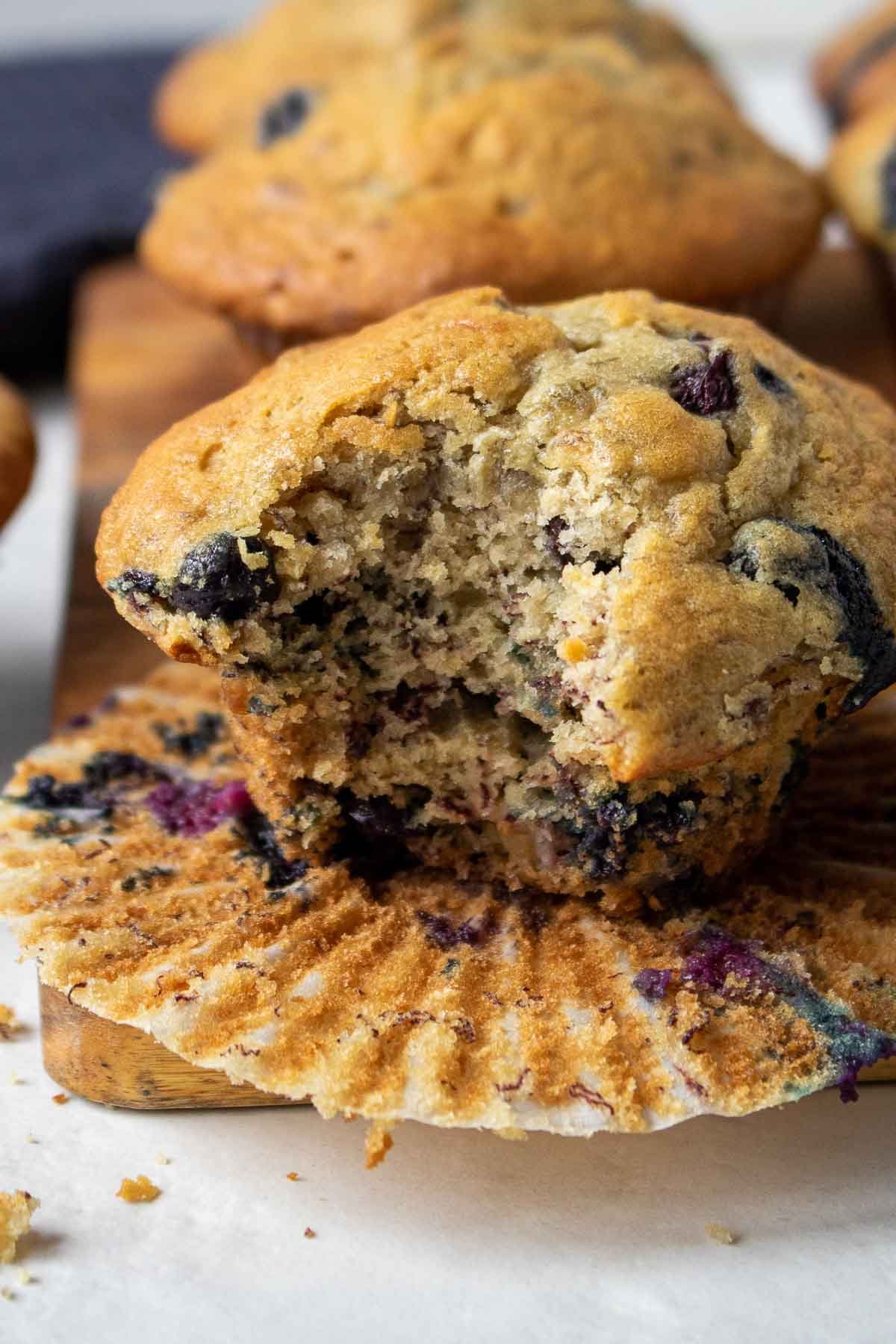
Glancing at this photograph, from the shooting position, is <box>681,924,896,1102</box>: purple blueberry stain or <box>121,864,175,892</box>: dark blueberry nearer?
<box>681,924,896,1102</box>: purple blueberry stain

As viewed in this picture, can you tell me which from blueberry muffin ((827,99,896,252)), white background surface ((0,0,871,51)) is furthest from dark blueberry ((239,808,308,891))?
white background surface ((0,0,871,51))

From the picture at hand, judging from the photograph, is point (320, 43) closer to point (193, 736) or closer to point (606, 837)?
point (193, 736)

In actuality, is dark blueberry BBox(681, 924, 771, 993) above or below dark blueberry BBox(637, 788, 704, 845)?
below

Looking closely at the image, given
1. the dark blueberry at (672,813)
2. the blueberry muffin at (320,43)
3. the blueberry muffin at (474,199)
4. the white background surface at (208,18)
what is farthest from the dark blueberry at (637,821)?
the white background surface at (208,18)

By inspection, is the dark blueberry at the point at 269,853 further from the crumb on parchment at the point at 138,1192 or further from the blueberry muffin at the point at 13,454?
the blueberry muffin at the point at 13,454

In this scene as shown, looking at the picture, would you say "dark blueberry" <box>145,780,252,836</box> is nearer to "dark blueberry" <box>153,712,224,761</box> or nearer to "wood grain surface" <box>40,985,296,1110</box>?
"dark blueberry" <box>153,712,224,761</box>
